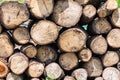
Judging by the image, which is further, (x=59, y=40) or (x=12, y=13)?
(x=59, y=40)

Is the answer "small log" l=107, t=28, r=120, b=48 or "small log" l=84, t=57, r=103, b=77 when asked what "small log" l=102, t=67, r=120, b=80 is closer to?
"small log" l=84, t=57, r=103, b=77

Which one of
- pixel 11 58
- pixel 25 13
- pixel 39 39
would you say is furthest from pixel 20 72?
pixel 25 13

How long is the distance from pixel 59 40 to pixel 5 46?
308mm

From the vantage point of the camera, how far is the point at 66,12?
74.9 inches

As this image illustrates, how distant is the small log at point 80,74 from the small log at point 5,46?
0.40 m

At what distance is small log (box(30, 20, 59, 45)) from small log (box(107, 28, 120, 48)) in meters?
0.33

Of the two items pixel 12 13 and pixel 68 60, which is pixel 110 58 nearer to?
pixel 68 60

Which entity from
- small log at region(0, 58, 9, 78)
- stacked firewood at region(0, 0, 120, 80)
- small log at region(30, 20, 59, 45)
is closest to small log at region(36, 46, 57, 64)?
stacked firewood at region(0, 0, 120, 80)

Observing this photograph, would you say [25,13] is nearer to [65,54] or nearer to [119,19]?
[65,54]

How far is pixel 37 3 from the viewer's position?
6.06 ft

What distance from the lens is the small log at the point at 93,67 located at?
2062 millimetres

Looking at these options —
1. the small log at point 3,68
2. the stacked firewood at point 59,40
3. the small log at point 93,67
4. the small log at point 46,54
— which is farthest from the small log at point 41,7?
the small log at point 93,67

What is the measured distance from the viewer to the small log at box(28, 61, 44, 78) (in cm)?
193

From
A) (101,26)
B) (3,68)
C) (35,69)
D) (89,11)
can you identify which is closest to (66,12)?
(89,11)
